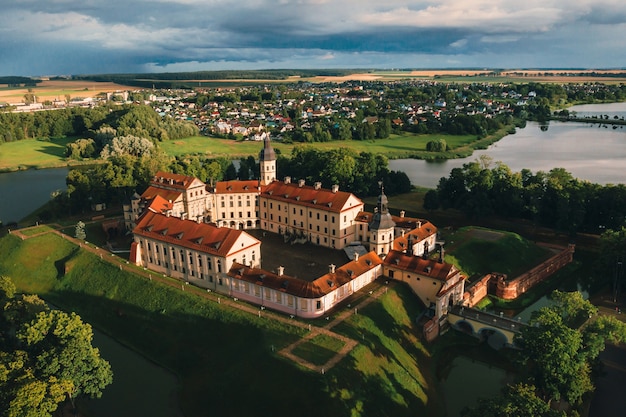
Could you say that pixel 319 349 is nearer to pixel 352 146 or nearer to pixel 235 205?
pixel 235 205

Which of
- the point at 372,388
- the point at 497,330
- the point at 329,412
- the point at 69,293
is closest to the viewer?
the point at 329,412

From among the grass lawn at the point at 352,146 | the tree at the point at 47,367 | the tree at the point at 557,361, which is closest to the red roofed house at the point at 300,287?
the tree at the point at 47,367

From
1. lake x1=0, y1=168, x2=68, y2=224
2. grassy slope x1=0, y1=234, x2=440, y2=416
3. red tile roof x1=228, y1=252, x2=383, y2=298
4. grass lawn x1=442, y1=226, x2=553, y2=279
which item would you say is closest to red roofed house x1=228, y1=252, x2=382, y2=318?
red tile roof x1=228, y1=252, x2=383, y2=298

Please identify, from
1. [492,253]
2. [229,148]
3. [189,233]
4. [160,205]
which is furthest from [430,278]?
[229,148]

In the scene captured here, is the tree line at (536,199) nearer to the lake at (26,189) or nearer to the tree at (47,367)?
the tree at (47,367)

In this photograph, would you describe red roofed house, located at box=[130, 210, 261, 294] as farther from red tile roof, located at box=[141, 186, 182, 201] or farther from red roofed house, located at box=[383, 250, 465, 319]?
red roofed house, located at box=[383, 250, 465, 319]

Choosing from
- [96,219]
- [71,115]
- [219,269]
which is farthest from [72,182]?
[71,115]

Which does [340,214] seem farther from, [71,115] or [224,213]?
[71,115]
